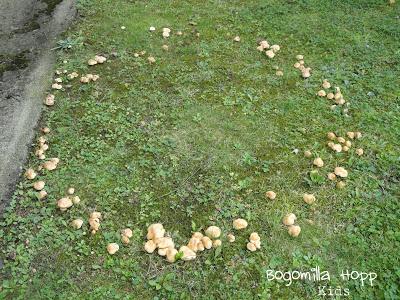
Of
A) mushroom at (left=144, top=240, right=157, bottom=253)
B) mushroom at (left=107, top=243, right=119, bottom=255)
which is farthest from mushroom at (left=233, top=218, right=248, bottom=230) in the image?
mushroom at (left=107, top=243, right=119, bottom=255)

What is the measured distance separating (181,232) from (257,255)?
28.4 inches

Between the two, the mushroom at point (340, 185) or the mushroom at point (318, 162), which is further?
the mushroom at point (318, 162)

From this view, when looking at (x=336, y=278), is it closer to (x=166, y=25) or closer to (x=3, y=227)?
(x=3, y=227)

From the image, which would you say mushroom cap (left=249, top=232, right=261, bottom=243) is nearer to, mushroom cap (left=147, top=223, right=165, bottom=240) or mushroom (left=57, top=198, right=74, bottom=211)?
mushroom cap (left=147, top=223, right=165, bottom=240)

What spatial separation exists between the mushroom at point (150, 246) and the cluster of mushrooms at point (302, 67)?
3.06 meters

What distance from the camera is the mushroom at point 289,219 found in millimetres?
3932

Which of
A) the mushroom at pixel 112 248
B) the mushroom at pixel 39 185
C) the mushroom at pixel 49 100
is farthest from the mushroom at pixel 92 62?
the mushroom at pixel 112 248

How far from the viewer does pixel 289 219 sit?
12.9ft

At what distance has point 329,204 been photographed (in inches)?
163

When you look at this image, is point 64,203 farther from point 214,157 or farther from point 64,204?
point 214,157

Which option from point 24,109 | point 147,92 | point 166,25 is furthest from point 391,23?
point 24,109

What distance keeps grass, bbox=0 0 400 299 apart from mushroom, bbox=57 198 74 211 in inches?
3.0

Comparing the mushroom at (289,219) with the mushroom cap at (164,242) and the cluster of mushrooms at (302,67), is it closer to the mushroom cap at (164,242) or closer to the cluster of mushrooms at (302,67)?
the mushroom cap at (164,242)

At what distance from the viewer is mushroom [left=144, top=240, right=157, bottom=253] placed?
12.1ft
